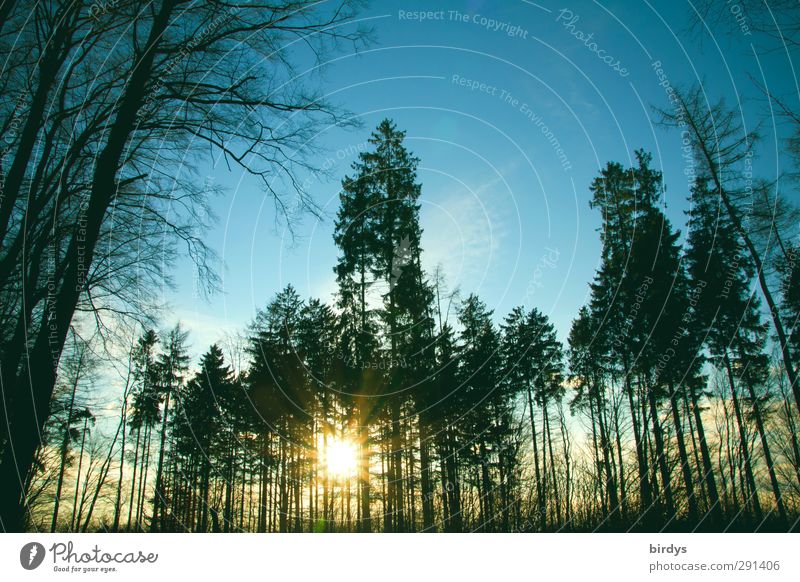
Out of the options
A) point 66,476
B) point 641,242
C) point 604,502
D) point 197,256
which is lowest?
point 604,502

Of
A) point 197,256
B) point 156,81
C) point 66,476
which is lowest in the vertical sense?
point 66,476

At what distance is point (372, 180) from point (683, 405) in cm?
2045

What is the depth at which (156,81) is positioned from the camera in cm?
749

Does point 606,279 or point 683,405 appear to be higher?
point 606,279

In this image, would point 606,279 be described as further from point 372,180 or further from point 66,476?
point 66,476

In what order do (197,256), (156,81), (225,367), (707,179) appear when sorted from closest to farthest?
(156,81)
(197,256)
(707,179)
(225,367)

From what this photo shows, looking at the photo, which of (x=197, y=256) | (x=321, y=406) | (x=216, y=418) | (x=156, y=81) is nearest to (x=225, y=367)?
(x=216, y=418)

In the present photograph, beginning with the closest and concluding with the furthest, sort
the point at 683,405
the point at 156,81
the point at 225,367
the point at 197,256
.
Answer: the point at 156,81
the point at 197,256
the point at 683,405
the point at 225,367

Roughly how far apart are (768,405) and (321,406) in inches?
923

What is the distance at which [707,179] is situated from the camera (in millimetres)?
11734

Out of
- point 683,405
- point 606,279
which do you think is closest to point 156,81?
point 606,279

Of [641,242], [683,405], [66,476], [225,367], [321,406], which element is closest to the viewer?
[641,242]

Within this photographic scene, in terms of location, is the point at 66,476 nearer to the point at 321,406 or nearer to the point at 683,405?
the point at 321,406

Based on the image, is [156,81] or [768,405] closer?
[156,81]
